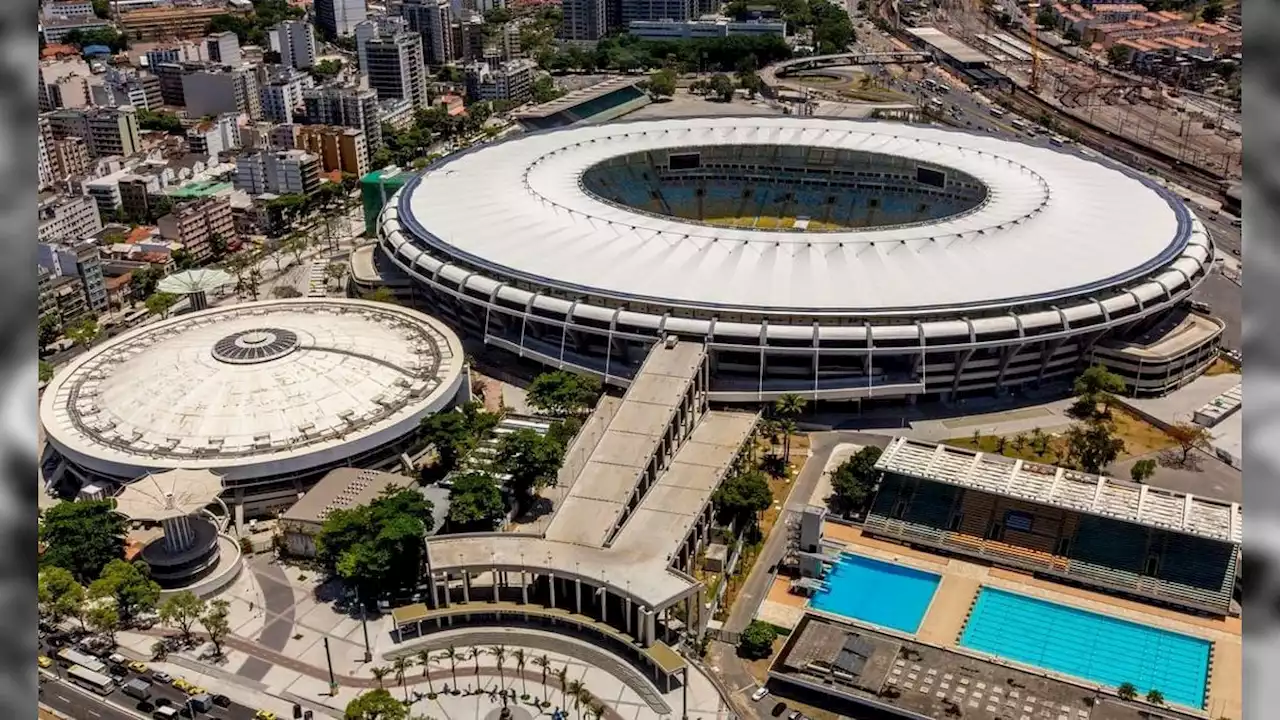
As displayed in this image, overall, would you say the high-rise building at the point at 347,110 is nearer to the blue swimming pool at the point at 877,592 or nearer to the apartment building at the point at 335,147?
the apartment building at the point at 335,147

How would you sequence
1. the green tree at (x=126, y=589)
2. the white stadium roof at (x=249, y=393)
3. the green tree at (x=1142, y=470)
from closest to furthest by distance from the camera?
1. the green tree at (x=126, y=589)
2. the green tree at (x=1142, y=470)
3. the white stadium roof at (x=249, y=393)

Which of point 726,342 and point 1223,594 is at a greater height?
point 726,342

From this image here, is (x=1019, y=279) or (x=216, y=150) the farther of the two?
(x=216, y=150)

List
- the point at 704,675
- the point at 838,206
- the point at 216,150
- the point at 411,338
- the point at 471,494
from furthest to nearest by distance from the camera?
the point at 216,150, the point at 838,206, the point at 411,338, the point at 471,494, the point at 704,675

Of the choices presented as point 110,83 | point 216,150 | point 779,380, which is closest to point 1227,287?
point 779,380

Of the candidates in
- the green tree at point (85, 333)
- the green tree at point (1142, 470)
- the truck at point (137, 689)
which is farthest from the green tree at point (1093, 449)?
the green tree at point (85, 333)

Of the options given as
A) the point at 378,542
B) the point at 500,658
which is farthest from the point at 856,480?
the point at 378,542

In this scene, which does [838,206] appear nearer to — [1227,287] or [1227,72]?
[1227,287]
